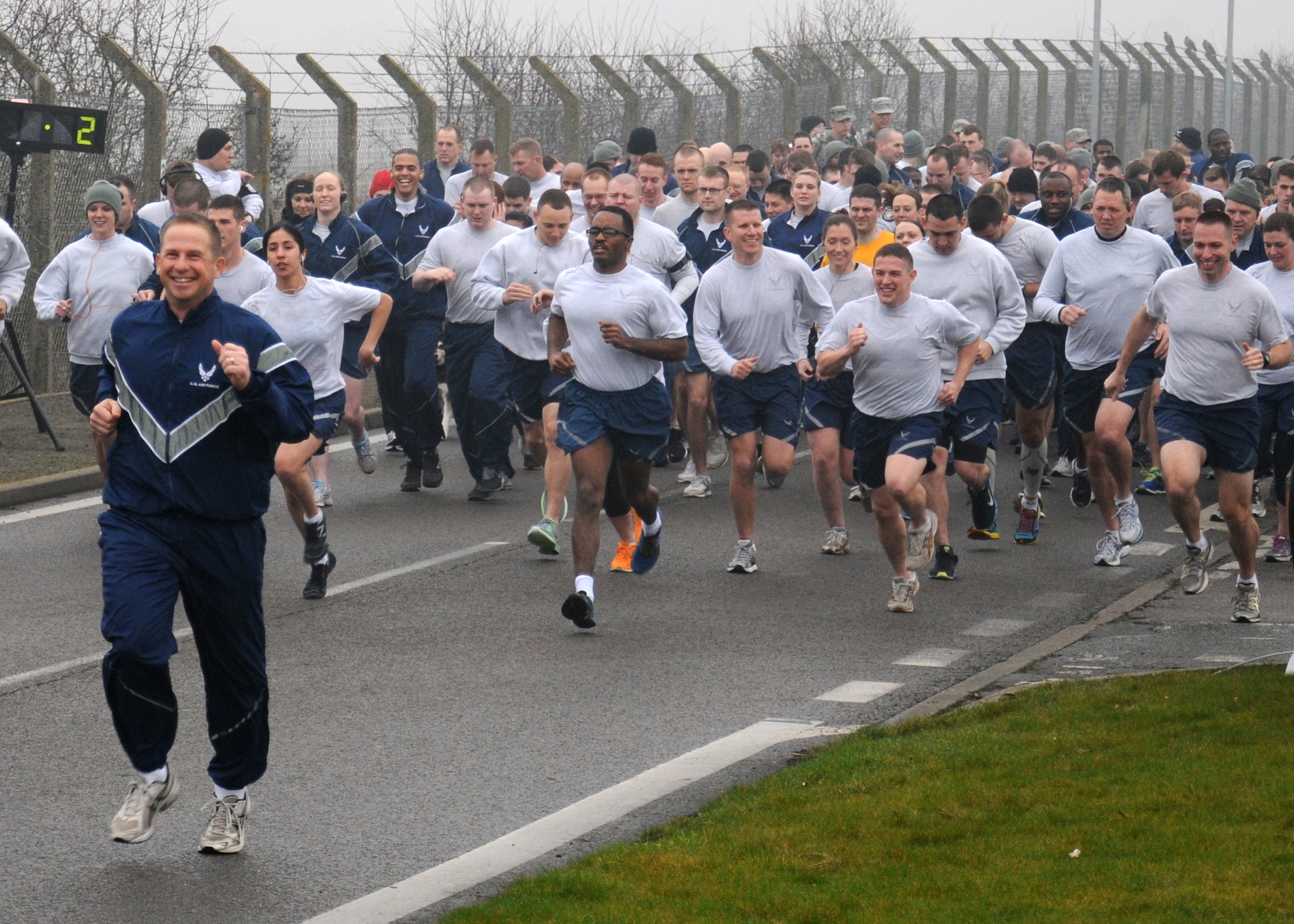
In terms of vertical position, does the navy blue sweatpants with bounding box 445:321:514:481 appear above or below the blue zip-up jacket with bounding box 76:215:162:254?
below

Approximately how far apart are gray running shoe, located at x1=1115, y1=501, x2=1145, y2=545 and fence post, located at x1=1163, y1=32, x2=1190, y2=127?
33061 mm

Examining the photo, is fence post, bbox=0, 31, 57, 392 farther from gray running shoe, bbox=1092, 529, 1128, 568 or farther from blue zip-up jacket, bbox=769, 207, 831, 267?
gray running shoe, bbox=1092, 529, 1128, 568

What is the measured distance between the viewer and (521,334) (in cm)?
1244

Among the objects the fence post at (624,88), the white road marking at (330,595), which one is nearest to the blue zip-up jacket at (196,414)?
the white road marking at (330,595)

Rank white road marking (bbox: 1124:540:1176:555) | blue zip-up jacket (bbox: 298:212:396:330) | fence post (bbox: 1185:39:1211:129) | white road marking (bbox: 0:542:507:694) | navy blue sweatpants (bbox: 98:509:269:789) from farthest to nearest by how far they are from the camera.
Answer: fence post (bbox: 1185:39:1211:129) → blue zip-up jacket (bbox: 298:212:396:330) → white road marking (bbox: 1124:540:1176:555) → white road marking (bbox: 0:542:507:694) → navy blue sweatpants (bbox: 98:509:269:789)

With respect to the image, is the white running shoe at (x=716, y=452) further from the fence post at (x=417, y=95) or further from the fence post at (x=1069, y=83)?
the fence post at (x=1069, y=83)

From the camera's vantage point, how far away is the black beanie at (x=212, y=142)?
52.1 ft

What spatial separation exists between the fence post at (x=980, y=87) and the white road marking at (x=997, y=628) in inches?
990

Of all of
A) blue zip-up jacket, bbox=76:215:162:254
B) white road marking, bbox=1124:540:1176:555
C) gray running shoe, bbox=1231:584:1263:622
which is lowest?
white road marking, bbox=1124:540:1176:555

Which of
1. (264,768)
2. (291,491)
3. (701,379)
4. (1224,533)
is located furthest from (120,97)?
(264,768)

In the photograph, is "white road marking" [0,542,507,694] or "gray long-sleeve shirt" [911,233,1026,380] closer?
"white road marking" [0,542,507,694]

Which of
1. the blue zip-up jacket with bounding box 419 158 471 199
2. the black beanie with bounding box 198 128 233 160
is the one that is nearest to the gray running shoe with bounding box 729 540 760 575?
the black beanie with bounding box 198 128 233 160

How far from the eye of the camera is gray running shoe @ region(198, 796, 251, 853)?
19.9 feet

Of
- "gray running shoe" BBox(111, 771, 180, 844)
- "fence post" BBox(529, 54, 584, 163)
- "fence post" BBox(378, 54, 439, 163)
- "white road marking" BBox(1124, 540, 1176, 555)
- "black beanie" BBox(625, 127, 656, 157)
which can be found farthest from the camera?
"fence post" BBox(529, 54, 584, 163)
